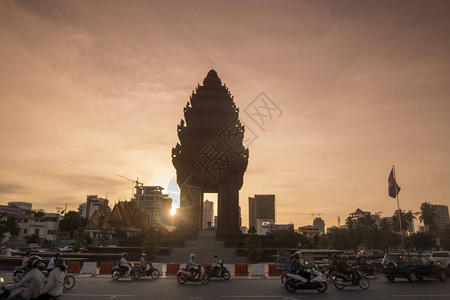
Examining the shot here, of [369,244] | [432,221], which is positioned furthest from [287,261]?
[432,221]

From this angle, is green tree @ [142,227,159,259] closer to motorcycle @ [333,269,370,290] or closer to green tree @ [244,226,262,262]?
green tree @ [244,226,262,262]

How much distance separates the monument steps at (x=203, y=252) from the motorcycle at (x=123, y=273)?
15.1m

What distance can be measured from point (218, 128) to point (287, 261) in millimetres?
28078

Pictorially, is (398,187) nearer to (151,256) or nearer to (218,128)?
(218,128)

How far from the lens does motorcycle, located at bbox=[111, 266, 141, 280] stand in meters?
19.9

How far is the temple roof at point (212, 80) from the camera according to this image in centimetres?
5234

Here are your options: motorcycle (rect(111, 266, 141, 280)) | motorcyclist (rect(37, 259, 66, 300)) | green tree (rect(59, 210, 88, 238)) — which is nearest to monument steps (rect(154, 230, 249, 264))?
motorcycle (rect(111, 266, 141, 280))

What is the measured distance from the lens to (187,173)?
1845 inches

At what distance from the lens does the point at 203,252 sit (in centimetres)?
3634

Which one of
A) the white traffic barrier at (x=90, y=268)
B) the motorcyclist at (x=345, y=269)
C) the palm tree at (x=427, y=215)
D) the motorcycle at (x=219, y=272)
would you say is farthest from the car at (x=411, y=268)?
the palm tree at (x=427, y=215)

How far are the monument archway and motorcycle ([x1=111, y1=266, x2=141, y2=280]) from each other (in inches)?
870

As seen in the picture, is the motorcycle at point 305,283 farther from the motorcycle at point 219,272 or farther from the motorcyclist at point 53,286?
the motorcyclist at point 53,286

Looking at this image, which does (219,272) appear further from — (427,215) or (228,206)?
(427,215)

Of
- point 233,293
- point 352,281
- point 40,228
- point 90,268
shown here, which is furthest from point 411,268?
point 40,228
